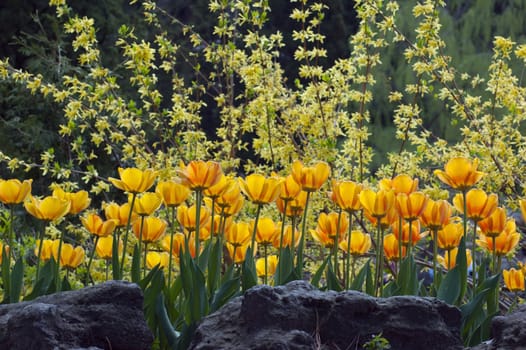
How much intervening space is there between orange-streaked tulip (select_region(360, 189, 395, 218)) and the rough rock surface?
26.7 inches

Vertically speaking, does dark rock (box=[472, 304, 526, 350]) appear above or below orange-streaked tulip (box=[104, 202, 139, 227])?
below

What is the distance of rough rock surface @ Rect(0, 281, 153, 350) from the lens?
185cm

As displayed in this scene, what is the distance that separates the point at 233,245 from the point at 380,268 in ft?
1.49

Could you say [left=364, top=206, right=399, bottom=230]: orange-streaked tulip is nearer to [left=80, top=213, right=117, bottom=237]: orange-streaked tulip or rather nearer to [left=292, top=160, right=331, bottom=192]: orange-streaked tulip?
[left=292, top=160, right=331, bottom=192]: orange-streaked tulip

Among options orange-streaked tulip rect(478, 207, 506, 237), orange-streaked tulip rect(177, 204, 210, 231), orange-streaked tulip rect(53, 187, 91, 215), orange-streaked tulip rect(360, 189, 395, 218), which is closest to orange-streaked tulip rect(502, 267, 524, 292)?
orange-streaked tulip rect(478, 207, 506, 237)

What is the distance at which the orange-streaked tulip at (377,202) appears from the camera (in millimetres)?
2320

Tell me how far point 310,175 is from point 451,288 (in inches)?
19.3

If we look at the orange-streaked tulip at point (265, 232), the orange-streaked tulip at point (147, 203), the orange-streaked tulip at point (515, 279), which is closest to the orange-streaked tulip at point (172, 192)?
the orange-streaked tulip at point (147, 203)

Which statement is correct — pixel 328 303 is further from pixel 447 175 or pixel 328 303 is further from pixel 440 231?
pixel 440 231

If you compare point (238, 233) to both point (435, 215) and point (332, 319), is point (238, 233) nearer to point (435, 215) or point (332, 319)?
point (435, 215)

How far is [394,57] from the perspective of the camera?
931 cm

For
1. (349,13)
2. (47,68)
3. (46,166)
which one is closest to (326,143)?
(46,166)

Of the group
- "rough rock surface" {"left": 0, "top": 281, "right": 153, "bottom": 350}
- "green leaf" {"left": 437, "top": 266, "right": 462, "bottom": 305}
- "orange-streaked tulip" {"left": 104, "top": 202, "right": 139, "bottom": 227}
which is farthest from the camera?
"orange-streaked tulip" {"left": 104, "top": 202, "right": 139, "bottom": 227}

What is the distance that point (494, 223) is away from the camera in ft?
8.16
